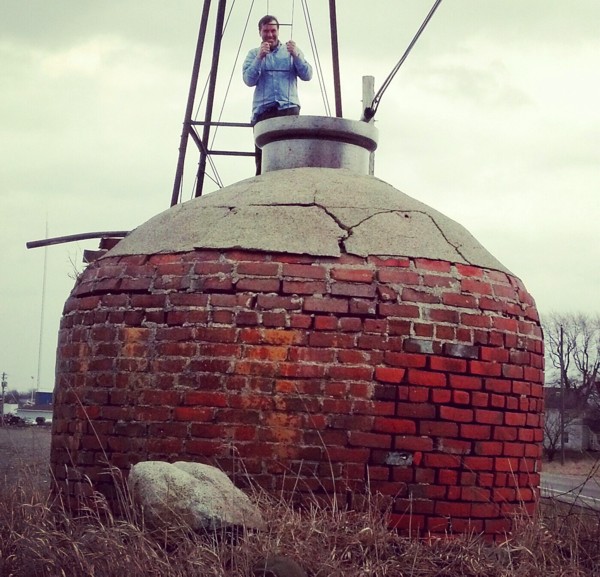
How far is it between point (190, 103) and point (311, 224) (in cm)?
343

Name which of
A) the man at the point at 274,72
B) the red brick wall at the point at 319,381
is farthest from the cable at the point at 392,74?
the red brick wall at the point at 319,381

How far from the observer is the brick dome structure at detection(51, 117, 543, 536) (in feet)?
14.7

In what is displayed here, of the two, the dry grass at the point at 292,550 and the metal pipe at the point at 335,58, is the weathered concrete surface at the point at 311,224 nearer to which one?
the dry grass at the point at 292,550

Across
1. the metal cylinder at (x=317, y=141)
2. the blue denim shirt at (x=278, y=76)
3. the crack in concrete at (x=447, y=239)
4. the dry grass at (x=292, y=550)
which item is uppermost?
the blue denim shirt at (x=278, y=76)

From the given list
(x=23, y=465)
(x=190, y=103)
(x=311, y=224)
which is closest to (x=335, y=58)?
(x=190, y=103)

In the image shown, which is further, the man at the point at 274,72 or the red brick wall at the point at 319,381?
the man at the point at 274,72

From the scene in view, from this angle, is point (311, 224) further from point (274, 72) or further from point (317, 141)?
point (274, 72)

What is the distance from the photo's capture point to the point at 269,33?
678cm

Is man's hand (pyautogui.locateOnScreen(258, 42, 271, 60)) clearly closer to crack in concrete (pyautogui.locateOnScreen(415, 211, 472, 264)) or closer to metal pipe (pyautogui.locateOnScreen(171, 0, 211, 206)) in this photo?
metal pipe (pyautogui.locateOnScreen(171, 0, 211, 206))

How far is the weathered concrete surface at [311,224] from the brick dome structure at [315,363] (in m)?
0.01

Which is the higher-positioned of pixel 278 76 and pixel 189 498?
pixel 278 76

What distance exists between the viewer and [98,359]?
4.88m

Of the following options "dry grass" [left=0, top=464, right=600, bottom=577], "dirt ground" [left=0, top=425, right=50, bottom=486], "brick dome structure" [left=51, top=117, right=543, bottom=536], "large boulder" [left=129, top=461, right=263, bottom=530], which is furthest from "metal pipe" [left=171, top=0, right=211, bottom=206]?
"large boulder" [left=129, top=461, right=263, bottom=530]

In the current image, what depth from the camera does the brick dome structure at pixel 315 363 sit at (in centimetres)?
449
